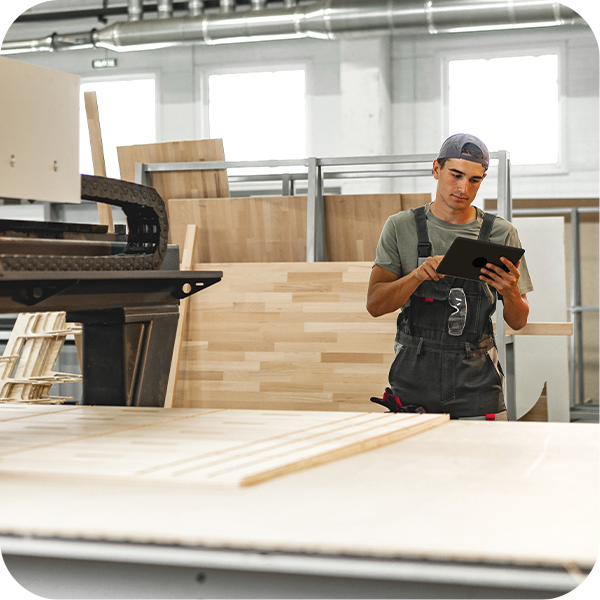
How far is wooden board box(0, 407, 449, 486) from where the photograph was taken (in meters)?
0.91

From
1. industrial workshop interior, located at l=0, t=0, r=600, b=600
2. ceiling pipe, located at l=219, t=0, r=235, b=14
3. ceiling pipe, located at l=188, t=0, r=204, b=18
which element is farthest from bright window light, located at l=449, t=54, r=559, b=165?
ceiling pipe, located at l=188, t=0, r=204, b=18

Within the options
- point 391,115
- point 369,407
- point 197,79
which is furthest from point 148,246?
point 197,79

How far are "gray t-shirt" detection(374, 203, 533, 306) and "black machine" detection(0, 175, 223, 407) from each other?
75 cm

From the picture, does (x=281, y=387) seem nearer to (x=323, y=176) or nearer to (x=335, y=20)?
(x=323, y=176)

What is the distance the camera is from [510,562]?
599 millimetres

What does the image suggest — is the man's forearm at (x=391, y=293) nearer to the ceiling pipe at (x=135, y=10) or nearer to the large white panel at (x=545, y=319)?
the large white panel at (x=545, y=319)

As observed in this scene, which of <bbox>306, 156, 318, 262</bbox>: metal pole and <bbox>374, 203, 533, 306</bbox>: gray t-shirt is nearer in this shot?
<bbox>374, 203, 533, 306</bbox>: gray t-shirt

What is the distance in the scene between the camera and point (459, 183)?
84.1 inches

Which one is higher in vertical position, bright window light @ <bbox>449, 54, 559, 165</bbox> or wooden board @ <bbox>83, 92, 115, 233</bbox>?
bright window light @ <bbox>449, 54, 559, 165</bbox>

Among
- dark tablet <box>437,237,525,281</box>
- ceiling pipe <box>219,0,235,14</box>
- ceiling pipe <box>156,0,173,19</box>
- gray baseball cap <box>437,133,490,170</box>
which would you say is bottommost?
dark tablet <box>437,237,525,281</box>

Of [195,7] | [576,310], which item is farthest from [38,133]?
[195,7]

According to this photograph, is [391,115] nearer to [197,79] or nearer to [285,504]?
[197,79]

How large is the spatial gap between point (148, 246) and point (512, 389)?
354cm

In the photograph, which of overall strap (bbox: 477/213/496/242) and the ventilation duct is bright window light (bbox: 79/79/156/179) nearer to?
the ventilation duct
